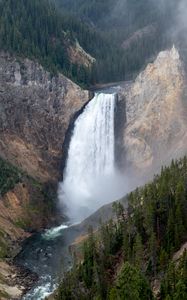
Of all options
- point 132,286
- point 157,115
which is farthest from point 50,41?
point 132,286

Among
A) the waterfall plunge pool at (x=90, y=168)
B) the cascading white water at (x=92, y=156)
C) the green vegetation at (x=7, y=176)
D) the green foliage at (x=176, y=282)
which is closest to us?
the green foliage at (x=176, y=282)

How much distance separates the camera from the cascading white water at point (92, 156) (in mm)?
133875

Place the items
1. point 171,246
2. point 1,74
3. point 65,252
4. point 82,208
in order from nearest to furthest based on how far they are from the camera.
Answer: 1. point 171,246
2. point 65,252
3. point 82,208
4. point 1,74

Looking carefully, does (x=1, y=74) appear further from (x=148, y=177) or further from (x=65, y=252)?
(x=65, y=252)

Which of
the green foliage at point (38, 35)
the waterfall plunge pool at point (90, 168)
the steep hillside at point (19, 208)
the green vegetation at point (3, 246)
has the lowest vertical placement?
the green vegetation at point (3, 246)

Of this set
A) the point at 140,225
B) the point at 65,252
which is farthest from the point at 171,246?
the point at 65,252

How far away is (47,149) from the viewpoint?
138 m

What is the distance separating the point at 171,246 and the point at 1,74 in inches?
2616

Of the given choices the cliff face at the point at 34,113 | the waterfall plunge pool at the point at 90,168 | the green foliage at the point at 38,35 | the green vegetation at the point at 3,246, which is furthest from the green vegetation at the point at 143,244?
the green foliage at the point at 38,35

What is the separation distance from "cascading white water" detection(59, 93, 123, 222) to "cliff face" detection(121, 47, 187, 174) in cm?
469

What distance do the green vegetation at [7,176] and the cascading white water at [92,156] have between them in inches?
473

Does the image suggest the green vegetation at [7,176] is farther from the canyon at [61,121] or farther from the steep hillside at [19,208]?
the canyon at [61,121]

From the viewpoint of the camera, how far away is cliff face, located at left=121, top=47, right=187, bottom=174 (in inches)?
4985

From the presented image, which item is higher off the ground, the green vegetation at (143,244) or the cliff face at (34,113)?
the cliff face at (34,113)
